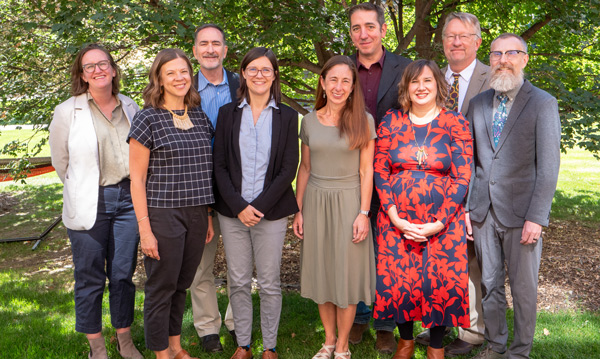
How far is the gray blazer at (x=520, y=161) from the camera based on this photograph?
331 cm

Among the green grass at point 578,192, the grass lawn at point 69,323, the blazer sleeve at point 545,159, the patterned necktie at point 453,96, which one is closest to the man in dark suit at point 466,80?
the patterned necktie at point 453,96

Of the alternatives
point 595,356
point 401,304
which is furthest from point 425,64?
point 595,356

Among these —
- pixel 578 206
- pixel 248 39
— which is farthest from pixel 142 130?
pixel 578 206

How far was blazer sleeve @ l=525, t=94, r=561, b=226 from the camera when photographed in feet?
10.8

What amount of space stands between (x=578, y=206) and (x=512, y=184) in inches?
268

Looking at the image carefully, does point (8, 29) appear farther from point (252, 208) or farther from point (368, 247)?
point (368, 247)

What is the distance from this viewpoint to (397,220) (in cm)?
342

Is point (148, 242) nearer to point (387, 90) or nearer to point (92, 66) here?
point (92, 66)

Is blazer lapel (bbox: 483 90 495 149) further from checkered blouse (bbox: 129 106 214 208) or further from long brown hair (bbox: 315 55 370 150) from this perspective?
checkered blouse (bbox: 129 106 214 208)

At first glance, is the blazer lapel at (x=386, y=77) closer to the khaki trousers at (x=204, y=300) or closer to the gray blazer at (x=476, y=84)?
the gray blazer at (x=476, y=84)

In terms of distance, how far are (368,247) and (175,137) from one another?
1549 mm

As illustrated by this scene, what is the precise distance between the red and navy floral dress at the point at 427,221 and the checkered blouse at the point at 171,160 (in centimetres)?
126

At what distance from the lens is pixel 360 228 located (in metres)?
3.56

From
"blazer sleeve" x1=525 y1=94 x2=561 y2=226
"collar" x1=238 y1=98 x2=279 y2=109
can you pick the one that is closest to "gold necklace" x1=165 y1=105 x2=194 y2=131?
"collar" x1=238 y1=98 x2=279 y2=109
